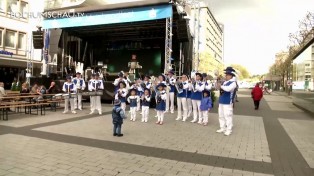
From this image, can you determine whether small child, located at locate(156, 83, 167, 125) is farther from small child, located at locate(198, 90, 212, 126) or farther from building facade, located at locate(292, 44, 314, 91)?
building facade, located at locate(292, 44, 314, 91)

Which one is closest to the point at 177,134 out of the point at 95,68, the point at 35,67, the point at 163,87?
the point at 163,87

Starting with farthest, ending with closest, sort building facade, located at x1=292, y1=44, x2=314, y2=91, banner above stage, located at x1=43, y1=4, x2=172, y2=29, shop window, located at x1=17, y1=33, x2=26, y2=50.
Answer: shop window, located at x1=17, y1=33, x2=26, y2=50 → building facade, located at x1=292, y1=44, x2=314, y2=91 → banner above stage, located at x1=43, y1=4, x2=172, y2=29

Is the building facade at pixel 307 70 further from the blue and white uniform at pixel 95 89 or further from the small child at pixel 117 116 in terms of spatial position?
the small child at pixel 117 116

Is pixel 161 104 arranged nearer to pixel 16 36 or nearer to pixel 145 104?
pixel 145 104

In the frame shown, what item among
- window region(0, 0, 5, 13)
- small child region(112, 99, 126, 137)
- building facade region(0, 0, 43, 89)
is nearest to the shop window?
building facade region(0, 0, 43, 89)

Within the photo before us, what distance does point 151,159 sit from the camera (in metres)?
5.86

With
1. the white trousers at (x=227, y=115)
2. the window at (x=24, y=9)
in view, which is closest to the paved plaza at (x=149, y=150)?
the white trousers at (x=227, y=115)

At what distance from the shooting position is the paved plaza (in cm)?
522

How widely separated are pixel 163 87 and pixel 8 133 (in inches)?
221

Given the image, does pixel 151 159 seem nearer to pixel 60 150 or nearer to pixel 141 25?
pixel 60 150

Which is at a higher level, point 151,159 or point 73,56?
point 73,56

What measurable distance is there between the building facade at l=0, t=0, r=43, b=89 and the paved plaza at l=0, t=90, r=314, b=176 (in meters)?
22.2

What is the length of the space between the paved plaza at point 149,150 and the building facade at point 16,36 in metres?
22.2

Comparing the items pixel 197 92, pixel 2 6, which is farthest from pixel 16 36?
pixel 197 92
